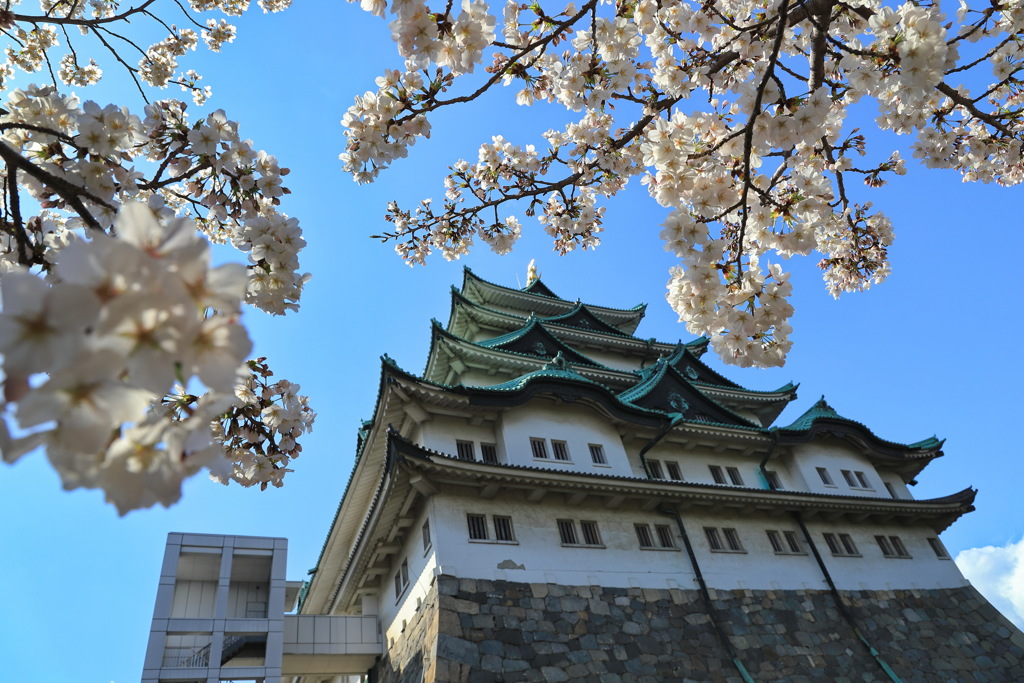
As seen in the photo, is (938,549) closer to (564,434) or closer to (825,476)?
(825,476)

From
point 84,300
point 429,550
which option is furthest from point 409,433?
point 84,300

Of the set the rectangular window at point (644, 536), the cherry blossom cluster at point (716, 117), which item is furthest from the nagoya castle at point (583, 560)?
the cherry blossom cluster at point (716, 117)

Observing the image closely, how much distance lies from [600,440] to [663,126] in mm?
12738

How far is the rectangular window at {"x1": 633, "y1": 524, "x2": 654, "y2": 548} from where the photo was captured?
14.3 meters

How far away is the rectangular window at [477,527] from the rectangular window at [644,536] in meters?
4.06

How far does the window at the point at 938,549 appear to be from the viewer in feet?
61.2

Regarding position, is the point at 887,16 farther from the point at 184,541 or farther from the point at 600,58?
the point at 184,541

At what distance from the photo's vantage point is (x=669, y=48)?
17.7 ft

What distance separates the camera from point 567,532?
13.7m

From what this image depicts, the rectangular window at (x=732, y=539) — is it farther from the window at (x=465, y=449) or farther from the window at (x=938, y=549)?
the window at (x=938, y=549)

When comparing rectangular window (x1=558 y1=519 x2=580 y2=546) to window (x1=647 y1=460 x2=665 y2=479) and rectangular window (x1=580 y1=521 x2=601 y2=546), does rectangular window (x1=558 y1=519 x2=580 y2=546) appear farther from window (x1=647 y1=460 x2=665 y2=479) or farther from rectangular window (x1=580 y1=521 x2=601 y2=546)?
window (x1=647 y1=460 x2=665 y2=479)

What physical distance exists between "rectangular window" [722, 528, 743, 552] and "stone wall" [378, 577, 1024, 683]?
1.22 m

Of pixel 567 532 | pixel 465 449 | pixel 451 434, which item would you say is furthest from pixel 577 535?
pixel 451 434

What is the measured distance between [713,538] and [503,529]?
6100mm
